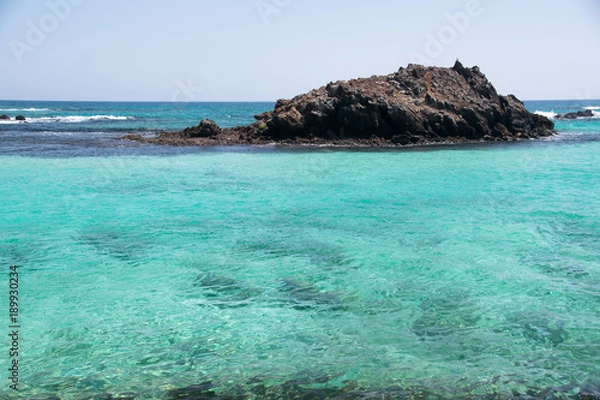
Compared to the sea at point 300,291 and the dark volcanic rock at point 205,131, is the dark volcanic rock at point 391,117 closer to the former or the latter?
the dark volcanic rock at point 205,131

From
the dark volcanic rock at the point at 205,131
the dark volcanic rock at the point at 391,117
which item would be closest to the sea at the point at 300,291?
the dark volcanic rock at the point at 391,117

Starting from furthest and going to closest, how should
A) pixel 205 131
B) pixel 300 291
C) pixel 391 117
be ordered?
1. pixel 205 131
2. pixel 391 117
3. pixel 300 291

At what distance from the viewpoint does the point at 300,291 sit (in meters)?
11.7

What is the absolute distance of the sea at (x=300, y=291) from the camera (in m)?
8.20

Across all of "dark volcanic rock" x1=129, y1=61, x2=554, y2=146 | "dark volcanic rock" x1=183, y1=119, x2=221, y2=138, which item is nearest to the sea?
"dark volcanic rock" x1=129, y1=61, x2=554, y2=146

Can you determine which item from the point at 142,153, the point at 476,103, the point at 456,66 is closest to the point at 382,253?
the point at 142,153

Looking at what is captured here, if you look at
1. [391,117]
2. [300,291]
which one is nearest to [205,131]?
[391,117]

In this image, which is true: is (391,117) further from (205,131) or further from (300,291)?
(300,291)

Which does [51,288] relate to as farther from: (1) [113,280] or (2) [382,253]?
(2) [382,253]

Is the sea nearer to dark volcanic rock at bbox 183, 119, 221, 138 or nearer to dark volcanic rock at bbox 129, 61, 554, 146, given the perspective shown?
dark volcanic rock at bbox 129, 61, 554, 146

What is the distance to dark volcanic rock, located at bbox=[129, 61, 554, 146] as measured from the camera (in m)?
45.7

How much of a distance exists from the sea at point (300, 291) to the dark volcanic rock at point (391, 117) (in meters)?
21.4

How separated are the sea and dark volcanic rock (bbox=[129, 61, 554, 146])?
21428 millimetres

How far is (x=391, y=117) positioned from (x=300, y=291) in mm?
36324
